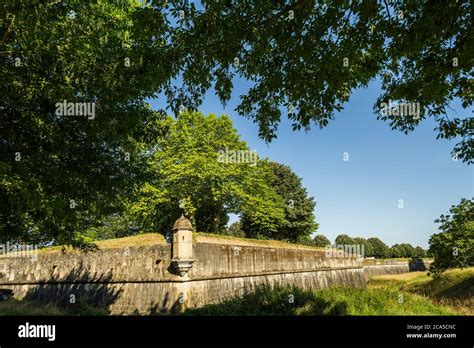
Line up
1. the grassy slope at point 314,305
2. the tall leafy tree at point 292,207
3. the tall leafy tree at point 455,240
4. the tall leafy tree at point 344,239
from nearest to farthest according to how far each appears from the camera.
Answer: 1. the grassy slope at point 314,305
2. the tall leafy tree at point 455,240
3. the tall leafy tree at point 292,207
4. the tall leafy tree at point 344,239

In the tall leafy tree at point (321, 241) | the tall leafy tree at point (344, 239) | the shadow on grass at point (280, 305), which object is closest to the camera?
the shadow on grass at point (280, 305)

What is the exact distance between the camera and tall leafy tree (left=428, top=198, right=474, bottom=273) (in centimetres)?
1975

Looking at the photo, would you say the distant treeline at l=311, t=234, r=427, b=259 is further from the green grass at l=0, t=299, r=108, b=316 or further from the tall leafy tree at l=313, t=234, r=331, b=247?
the green grass at l=0, t=299, r=108, b=316

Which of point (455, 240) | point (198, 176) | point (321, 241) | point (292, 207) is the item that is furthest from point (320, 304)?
point (321, 241)

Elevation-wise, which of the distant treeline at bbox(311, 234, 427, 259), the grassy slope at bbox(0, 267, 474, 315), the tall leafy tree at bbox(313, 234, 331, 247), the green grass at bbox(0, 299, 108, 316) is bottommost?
the distant treeline at bbox(311, 234, 427, 259)

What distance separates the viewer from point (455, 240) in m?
20.2

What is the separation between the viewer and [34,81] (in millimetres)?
8141

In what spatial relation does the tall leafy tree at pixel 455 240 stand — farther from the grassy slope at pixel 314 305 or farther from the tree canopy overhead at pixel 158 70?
the tree canopy overhead at pixel 158 70

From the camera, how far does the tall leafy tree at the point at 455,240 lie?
19.8 m

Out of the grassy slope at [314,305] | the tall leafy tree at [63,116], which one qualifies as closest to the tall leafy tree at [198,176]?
the grassy slope at [314,305]

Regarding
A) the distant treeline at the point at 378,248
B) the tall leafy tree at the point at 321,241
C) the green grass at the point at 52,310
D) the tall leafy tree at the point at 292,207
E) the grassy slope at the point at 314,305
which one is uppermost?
the tall leafy tree at the point at 292,207

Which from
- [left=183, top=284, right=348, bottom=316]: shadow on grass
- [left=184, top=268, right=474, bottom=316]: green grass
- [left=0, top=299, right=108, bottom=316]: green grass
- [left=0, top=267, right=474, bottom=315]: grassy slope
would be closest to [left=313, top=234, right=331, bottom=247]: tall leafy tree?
[left=0, top=267, right=474, bottom=315]: grassy slope

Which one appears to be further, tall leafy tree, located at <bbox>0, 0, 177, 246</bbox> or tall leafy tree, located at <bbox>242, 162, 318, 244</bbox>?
tall leafy tree, located at <bbox>242, 162, 318, 244</bbox>
